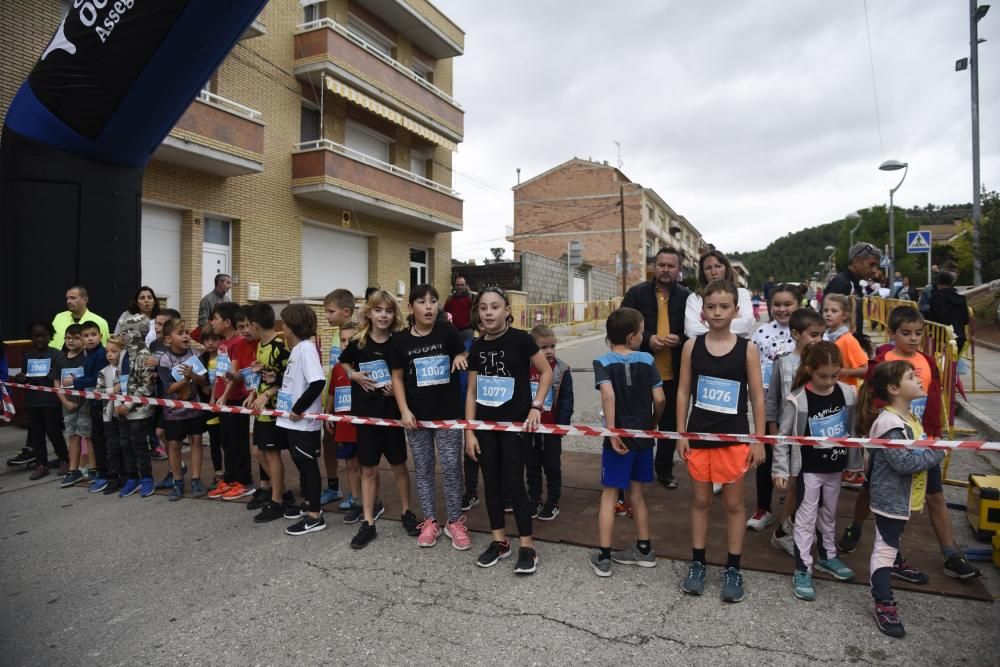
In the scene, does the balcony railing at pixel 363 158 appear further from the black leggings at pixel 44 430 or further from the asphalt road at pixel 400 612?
the asphalt road at pixel 400 612

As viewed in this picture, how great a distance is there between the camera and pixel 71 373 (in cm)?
573

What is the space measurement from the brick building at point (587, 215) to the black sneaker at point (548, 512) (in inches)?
1548

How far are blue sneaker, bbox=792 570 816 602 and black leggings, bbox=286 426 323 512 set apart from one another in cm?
321

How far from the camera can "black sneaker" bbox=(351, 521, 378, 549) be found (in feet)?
12.7

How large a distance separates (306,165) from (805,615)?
14.4m

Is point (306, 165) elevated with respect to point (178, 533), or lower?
elevated

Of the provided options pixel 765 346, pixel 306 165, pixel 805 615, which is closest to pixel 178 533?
pixel 805 615

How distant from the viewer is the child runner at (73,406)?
561 cm

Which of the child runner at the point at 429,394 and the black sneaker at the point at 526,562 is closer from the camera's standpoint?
the black sneaker at the point at 526,562

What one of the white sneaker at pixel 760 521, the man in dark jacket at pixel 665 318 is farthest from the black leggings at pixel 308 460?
the white sneaker at pixel 760 521

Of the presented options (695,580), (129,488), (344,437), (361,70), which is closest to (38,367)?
(129,488)

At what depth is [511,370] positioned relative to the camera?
365cm

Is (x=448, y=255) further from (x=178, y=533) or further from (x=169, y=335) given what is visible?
(x=178, y=533)

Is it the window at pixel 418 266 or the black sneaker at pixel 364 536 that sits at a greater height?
the window at pixel 418 266
